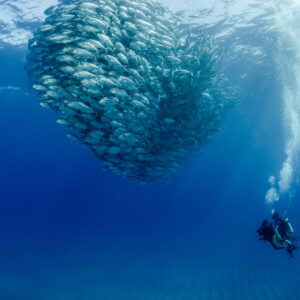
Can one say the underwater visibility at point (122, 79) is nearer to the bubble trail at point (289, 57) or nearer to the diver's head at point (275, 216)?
the diver's head at point (275, 216)

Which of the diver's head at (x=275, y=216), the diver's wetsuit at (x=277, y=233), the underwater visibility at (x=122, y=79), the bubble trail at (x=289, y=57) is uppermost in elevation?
the bubble trail at (x=289, y=57)

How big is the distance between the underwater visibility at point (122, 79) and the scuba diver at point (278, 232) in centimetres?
429

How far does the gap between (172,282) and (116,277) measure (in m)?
4.37

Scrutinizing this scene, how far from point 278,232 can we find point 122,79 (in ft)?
19.9

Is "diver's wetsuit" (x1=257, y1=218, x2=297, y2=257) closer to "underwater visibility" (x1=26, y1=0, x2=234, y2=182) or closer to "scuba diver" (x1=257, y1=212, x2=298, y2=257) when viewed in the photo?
"scuba diver" (x1=257, y1=212, x2=298, y2=257)

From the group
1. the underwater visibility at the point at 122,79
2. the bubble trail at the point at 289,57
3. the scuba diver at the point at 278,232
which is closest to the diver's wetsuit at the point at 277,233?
the scuba diver at the point at 278,232

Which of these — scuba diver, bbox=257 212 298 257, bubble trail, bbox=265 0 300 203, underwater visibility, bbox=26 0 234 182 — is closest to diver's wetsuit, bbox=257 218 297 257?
scuba diver, bbox=257 212 298 257

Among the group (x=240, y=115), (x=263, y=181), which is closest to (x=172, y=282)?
(x=240, y=115)

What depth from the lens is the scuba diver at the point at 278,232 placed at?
6.73 metres

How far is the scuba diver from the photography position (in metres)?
6.73

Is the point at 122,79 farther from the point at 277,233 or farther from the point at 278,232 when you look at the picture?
the point at 278,232

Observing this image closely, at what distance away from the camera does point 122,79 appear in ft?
20.5

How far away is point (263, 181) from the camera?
11675cm

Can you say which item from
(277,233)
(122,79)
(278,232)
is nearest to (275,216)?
(278,232)
